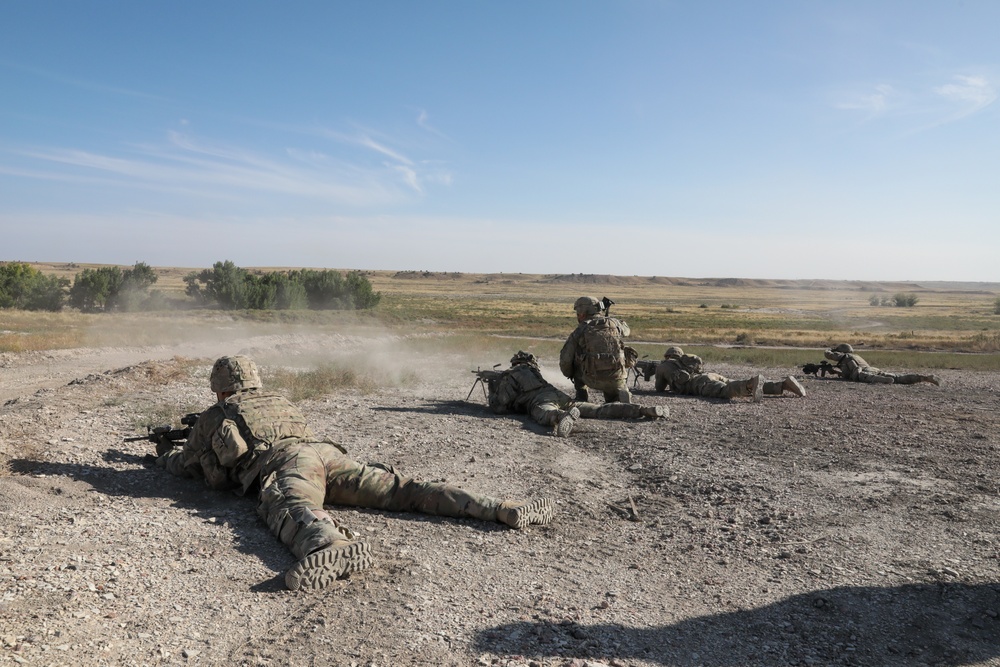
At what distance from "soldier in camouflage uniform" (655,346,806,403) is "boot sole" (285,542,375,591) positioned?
12.1 m

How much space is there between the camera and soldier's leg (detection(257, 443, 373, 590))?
18.0ft

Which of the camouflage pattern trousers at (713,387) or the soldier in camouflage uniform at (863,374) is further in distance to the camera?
the soldier in camouflage uniform at (863,374)

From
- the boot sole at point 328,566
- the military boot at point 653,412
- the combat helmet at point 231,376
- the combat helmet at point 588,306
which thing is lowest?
the military boot at point 653,412

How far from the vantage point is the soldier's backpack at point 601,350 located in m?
14.3

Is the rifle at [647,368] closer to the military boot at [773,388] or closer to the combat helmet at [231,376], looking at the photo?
the military boot at [773,388]

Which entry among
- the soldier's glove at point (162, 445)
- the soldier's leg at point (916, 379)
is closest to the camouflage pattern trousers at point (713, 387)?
the soldier's leg at point (916, 379)

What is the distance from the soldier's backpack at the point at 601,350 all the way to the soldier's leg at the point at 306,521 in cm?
798

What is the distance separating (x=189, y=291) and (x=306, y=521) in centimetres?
5091

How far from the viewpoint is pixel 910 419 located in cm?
1379

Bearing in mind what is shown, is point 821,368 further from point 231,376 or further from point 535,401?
point 231,376

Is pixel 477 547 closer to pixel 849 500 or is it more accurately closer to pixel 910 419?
pixel 849 500

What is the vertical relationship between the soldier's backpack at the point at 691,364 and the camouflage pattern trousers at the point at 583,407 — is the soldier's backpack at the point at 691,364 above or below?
above

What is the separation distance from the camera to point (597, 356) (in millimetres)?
Result: 14391

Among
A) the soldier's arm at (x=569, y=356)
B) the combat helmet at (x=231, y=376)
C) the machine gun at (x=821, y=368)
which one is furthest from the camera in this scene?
the machine gun at (x=821, y=368)
